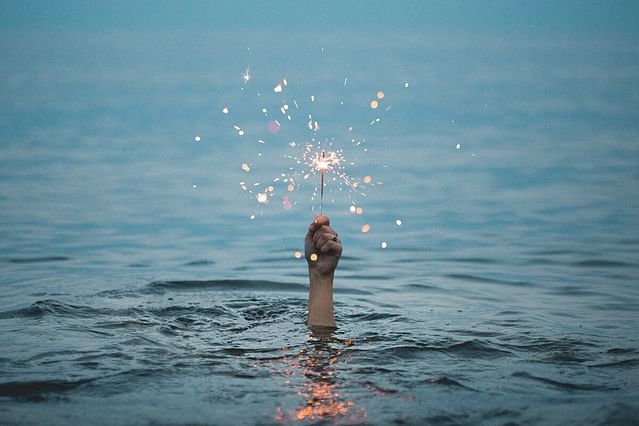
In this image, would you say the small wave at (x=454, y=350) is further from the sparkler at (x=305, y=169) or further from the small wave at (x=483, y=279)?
the small wave at (x=483, y=279)

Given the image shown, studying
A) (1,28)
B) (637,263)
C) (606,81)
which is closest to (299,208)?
(637,263)

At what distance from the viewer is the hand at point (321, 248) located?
9742 mm

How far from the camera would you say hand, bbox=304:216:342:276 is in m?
9.74

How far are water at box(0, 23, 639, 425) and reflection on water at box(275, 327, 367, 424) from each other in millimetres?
24

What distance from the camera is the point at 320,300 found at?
10.1 metres

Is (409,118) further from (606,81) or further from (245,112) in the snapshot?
(606,81)

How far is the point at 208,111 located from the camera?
38250mm

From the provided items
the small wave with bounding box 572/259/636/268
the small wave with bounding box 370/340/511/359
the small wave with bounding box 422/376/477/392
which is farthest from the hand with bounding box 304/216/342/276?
the small wave with bounding box 572/259/636/268

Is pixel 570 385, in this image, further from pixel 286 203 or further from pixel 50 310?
pixel 286 203

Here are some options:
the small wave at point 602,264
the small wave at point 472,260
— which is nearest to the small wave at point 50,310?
the small wave at point 472,260

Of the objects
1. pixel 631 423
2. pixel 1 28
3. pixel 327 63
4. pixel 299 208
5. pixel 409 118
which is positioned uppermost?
pixel 1 28

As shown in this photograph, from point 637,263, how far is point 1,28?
338 feet

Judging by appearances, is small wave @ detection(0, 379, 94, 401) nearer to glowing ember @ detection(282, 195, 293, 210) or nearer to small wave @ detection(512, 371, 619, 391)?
small wave @ detection(512, 371, 619, 391)

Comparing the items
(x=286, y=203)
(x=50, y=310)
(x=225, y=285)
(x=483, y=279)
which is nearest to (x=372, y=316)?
(x=225, y=285)
